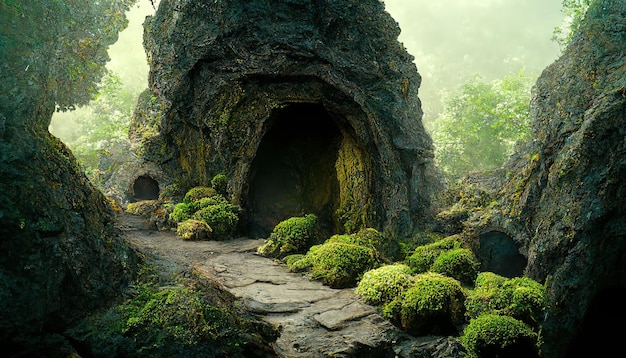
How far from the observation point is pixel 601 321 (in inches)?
467

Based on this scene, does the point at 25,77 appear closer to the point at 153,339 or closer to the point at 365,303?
the point at 153,339

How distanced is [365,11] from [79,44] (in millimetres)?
14042

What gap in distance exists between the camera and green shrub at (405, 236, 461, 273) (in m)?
13.3

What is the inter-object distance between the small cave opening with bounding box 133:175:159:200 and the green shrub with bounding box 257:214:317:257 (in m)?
10.7

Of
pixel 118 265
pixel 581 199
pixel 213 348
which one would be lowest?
pixel 213 348

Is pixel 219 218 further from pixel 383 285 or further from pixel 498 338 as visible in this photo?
pixel 498 338

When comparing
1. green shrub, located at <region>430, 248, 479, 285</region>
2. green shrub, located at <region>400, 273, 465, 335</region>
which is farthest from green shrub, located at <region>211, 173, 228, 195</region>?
green shrub, located at <region>400, 273, 465, 335</region>

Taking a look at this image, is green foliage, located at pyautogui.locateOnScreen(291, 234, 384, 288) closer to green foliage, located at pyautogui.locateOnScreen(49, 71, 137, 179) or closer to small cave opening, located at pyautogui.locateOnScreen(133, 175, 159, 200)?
small cave opening, located at pyautogui.locateOnScreen(133, 175, 159, 200)

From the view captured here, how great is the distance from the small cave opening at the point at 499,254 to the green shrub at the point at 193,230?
392 inches

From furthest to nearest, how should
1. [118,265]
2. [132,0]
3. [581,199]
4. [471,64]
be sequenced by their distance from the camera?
[471,64] → [132,0] → [581,199] → [118,265]

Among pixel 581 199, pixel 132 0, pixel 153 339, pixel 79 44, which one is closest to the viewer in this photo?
pixel 153 339

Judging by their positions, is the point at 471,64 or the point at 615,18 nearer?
the point at 615,18

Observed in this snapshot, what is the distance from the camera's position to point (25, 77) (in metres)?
5.46

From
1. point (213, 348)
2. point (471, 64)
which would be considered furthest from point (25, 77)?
Result: point (471, 64)
